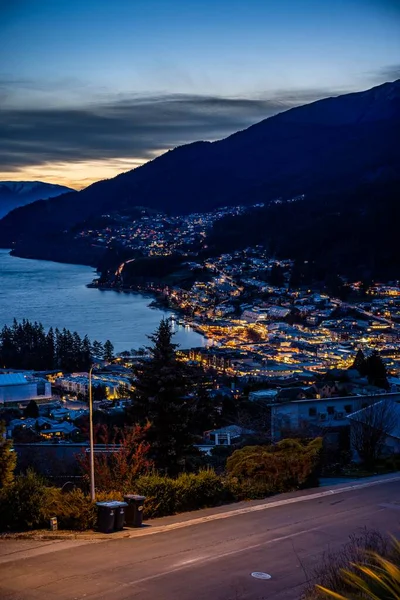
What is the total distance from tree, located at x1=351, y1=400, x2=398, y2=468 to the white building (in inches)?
715

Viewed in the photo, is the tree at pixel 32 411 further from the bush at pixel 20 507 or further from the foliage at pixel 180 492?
the bush at pixel 20 507

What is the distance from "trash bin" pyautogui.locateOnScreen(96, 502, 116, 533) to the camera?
658 cm

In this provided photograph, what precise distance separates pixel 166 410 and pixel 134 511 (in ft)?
9.48

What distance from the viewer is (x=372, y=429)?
38.4 ft

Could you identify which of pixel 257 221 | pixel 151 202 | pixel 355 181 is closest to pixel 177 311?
pixel 257 221

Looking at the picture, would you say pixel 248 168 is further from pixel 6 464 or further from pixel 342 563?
pixel 342 563

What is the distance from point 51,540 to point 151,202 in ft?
557

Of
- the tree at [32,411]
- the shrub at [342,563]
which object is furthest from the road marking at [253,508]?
the tree at [32,411]

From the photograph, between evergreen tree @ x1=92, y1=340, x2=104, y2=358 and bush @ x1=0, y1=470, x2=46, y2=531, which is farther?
evergreen tree @ x1=92, y1=340, x2=104, y2=358

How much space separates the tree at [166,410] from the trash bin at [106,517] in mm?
2886

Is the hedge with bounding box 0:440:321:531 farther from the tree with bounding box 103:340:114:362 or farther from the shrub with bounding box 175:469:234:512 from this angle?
the tree with bounding box 103:340:114:362

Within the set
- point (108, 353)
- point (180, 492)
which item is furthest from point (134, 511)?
point (108, 353)

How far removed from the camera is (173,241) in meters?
119

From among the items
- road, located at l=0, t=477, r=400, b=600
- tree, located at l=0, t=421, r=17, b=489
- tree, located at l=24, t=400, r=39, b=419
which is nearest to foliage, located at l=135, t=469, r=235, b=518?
road, located at l=0, t=477, r=400, b=600
